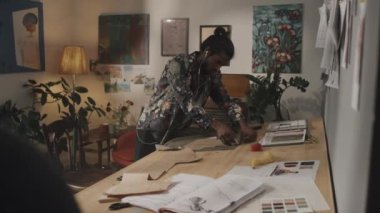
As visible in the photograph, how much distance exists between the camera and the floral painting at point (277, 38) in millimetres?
3666

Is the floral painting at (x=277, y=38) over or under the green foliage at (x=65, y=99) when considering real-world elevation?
over

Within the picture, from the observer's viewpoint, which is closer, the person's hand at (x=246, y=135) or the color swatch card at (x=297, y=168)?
the color swatch card at (x=297, y=168)

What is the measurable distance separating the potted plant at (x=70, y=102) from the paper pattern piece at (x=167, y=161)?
5.95 feet

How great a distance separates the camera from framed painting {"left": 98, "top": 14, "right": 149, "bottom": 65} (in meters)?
4.24

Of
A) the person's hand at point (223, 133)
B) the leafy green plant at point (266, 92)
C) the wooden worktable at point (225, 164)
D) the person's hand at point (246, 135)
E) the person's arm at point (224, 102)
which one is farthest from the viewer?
the leafy green plant at point (266, 92)

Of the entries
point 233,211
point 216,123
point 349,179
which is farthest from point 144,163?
point 349,179

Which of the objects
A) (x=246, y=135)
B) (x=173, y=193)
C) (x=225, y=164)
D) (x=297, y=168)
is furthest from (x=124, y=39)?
(x=173, y=193)

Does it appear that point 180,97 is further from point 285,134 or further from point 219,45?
point 285,134

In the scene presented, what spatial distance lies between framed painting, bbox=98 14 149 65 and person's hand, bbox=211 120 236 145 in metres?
2.28

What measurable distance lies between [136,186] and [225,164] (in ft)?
1.59

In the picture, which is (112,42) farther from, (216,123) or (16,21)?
(216,123)

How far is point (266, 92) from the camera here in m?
3.54

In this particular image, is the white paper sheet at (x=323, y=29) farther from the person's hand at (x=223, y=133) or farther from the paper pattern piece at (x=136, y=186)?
the paper pattern piece at (x=136, y=186)

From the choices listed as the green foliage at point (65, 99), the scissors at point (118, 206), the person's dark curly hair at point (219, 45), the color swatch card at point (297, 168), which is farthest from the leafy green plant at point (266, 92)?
the scissors at point (118, 206)
